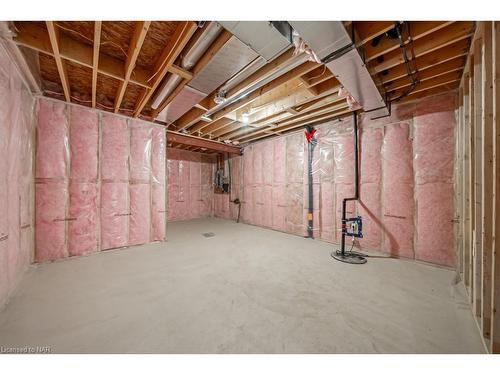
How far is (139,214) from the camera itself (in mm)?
3828

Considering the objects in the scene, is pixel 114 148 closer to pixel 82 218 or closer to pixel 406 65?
pixel 82 218

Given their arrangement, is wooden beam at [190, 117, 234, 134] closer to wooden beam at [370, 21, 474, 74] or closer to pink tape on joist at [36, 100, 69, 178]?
pink tape on joist at [36, 100, 69, 178]

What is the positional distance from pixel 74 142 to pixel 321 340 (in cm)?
440

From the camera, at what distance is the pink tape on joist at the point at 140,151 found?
3750 millimetres

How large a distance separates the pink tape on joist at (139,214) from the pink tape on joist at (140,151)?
9.1 inches

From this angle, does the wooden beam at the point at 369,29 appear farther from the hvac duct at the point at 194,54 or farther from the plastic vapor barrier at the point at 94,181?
the plastic vapor barrier at the point at 94,181

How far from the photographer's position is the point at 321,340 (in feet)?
4.61

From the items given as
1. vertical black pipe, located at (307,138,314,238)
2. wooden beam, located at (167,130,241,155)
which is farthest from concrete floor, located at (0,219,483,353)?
wooden beam, located at (167,130,241,155)

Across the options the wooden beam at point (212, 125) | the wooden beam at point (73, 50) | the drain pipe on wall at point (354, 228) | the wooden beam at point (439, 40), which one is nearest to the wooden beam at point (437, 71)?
the wooden beam at point (439, 40)

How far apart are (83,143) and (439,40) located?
199 inches

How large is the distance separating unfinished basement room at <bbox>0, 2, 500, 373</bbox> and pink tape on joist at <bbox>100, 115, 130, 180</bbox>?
0.03 m

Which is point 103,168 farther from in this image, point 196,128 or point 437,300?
point 437,300

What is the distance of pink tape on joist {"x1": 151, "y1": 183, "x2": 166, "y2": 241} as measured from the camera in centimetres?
403

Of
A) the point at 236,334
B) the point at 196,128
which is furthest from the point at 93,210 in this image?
the point at 236,334
